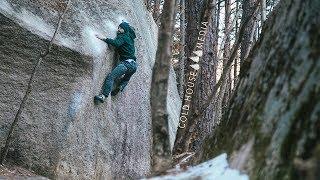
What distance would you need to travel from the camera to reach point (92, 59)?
753 centimetres

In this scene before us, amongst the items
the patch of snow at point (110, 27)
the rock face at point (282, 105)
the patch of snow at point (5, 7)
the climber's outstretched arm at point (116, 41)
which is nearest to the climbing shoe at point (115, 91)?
the climber's outstretched arm at point (116, 41)

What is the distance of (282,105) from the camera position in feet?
9.50

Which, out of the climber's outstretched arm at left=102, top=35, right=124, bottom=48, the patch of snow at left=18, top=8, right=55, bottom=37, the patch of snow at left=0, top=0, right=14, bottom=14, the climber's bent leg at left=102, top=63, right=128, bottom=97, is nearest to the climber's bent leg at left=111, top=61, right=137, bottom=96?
the climber's bent leg at left=102, top=63, right=128, bottom=97

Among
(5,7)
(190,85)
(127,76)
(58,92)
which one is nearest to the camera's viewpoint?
(5,7)

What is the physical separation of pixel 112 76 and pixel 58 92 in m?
1.23

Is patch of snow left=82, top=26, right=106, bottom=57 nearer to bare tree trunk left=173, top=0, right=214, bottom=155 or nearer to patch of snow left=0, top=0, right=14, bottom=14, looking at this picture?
patch of snow left=0, top=0, right=14, bottom=14

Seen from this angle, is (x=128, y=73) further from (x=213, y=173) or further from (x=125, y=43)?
(x=213, y=173)

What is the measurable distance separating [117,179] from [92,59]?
7.81 ft

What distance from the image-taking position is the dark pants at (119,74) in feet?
26.7

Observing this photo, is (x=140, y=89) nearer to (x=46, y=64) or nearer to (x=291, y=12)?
(x=46, y=64)

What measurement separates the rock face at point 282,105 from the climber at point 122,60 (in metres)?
4.59

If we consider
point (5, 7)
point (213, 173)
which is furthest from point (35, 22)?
point (213, 173)

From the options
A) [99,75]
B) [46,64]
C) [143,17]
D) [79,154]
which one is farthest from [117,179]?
[143,17]

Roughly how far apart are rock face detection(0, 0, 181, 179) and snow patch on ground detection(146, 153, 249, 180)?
4.21 metres
